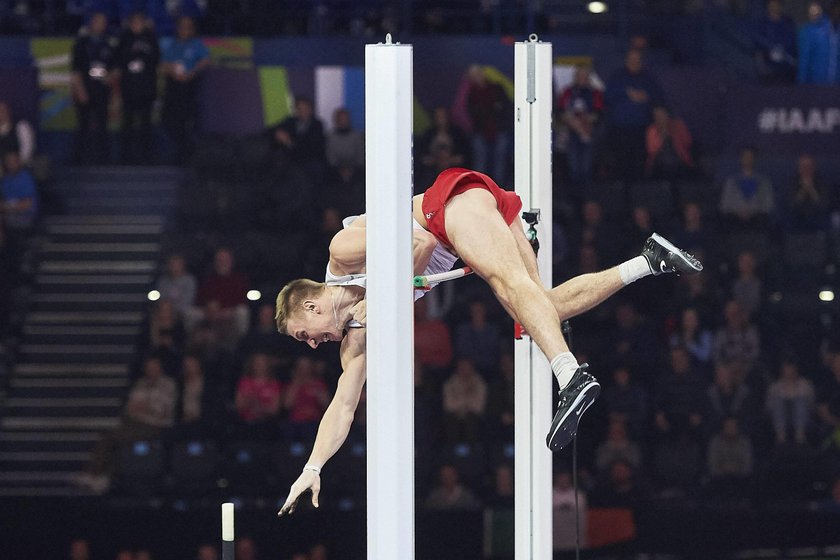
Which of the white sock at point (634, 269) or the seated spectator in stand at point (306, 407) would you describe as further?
the seated spectator in stand at point (306, 407)

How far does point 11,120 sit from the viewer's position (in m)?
12.4

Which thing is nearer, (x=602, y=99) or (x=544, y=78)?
(x=544, y=78)

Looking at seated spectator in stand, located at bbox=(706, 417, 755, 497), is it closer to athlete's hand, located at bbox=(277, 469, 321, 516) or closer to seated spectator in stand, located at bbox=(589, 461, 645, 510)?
seated spectator in stand, located at bbox=(589, 461, 645, 510)

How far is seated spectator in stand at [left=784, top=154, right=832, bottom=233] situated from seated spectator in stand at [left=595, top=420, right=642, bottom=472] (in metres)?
2.79

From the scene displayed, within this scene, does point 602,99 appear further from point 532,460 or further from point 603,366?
point 532,460

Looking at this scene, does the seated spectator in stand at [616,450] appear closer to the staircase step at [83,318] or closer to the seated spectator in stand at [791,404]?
the seated spectator in stand at [791,404]

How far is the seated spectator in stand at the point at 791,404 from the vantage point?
1089cm

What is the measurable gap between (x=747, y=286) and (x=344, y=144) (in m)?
3.32

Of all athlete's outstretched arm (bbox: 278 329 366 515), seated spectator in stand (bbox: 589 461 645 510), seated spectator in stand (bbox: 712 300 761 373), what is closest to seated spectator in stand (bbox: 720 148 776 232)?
seated spectator in stand (bbox: 712 300 761 373)

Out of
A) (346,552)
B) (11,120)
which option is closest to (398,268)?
(346,552)

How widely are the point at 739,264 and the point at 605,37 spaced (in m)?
2.66

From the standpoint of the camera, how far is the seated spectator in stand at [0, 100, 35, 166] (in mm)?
12125

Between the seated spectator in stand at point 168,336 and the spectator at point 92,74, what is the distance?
7.24 ft

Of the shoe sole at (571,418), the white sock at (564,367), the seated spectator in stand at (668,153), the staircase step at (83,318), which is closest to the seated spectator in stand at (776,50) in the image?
the seated spectator in stand at (668,153)
